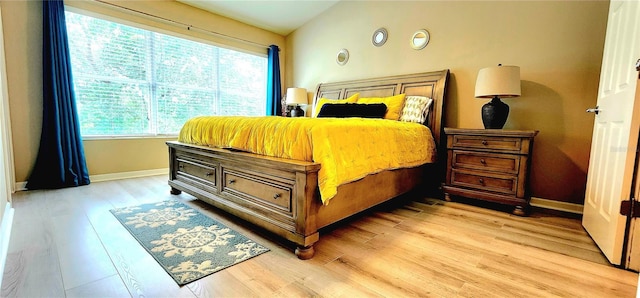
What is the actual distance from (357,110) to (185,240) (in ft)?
6.91

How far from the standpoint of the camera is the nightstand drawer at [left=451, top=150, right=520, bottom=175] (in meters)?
2.42

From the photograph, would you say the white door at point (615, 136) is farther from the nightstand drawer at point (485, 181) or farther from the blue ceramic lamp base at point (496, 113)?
the blue ceramic lamp base at point (496, 113)

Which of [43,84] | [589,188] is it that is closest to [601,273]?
[589,188]

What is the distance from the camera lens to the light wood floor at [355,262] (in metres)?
1.27

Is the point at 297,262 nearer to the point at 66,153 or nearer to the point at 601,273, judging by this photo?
the point at 601,273

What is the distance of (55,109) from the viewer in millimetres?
2898

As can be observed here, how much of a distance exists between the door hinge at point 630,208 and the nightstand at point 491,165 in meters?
0.86

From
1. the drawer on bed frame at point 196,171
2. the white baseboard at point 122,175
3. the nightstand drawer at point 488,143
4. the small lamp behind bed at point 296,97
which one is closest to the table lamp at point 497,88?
the nightstand drawer at point 488,143

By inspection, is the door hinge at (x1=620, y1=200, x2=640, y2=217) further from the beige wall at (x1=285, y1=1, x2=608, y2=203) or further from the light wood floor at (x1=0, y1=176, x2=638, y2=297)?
the beige wall at (x1=285, y1=1, x2=608, y2=203)

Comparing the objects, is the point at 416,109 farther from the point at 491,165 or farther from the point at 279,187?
the point at 279,187

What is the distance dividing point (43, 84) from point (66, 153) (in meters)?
0.74

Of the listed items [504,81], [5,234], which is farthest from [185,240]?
[504,81]

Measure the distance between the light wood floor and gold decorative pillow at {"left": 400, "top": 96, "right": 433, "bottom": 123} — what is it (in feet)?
3.76

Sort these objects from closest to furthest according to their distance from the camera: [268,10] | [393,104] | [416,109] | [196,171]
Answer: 1. [196,171]
2. [416,109]
3. [393,104]
4. [268,10]
